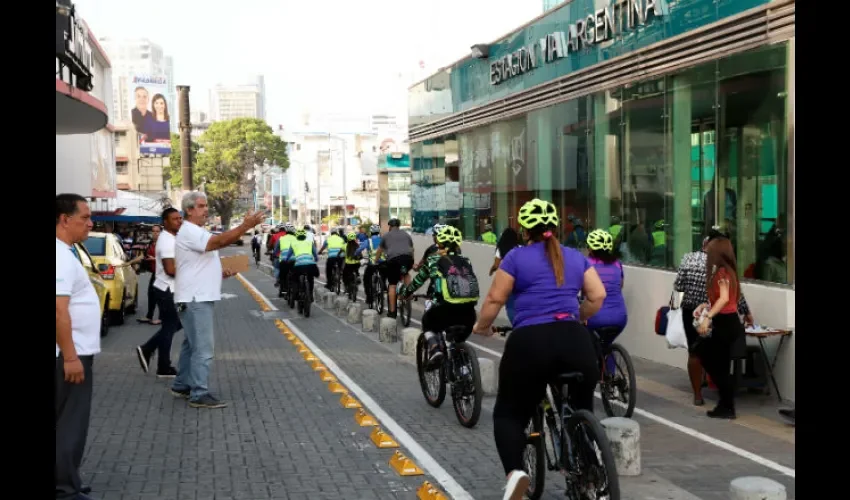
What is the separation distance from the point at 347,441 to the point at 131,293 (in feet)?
42.7

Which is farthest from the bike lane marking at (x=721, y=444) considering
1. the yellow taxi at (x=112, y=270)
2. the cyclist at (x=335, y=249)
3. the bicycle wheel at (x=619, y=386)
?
the cyclist at (x=335, y=249)

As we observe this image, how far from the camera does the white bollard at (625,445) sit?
6555mm

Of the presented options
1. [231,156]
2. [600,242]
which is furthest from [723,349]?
[231,156]

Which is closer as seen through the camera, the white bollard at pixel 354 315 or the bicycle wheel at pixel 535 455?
the bicycle wheel at pixel 535 455

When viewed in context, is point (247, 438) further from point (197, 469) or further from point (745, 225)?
point (745, 225)

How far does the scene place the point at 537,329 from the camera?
17.0ft

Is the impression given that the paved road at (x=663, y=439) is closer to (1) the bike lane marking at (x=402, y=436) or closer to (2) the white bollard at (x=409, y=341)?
(1) the bike lane marking at (x=402, y=436)

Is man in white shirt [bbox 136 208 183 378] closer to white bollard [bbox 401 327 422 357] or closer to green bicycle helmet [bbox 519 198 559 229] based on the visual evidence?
white bollard [bbox 401 327 422 357]

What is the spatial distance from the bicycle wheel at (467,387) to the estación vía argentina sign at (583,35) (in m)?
6.59

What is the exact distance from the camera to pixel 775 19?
1018 cm

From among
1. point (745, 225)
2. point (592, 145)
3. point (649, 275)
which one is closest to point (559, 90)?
point (592, 145)

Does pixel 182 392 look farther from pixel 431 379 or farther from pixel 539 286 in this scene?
pixel 539 286

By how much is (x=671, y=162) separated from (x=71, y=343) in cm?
933
